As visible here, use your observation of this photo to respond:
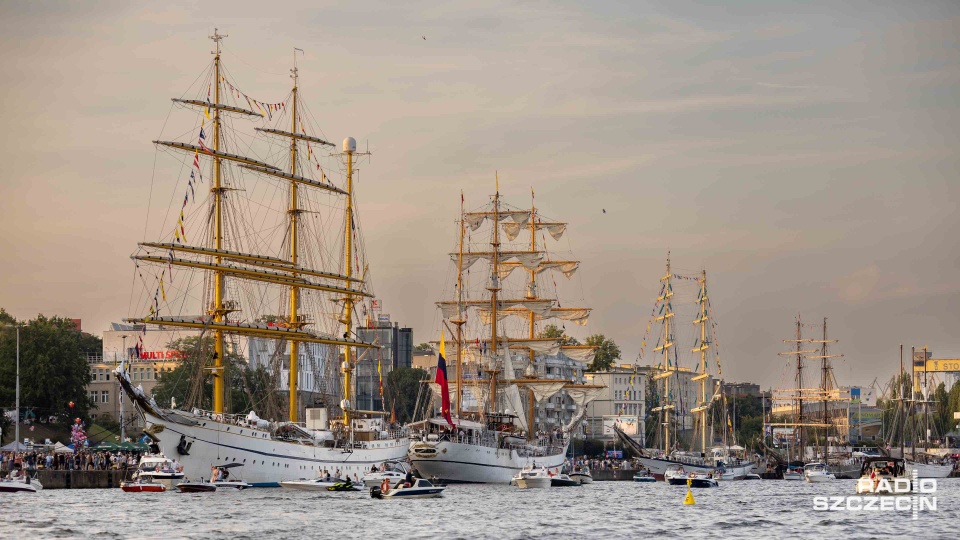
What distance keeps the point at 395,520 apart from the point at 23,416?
7709 centimetres

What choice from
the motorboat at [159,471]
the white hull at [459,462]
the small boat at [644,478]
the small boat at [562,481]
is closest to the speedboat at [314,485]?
the motorboat at [159,471]

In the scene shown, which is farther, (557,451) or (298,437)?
(557,451)

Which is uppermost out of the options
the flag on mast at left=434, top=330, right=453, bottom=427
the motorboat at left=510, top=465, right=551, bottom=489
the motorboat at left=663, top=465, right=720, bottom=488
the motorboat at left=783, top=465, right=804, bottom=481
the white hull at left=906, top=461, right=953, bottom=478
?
the flag on mast at left=434, top=330, right=453, bottom=427

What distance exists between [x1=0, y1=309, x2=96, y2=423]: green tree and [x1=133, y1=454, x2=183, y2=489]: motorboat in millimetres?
45150

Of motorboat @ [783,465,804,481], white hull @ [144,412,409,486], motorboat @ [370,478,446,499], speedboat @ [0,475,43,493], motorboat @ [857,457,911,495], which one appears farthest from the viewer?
motorboat @ [783,465,804,481]

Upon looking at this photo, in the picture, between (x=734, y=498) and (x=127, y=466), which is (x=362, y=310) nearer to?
(x=127, y=466)

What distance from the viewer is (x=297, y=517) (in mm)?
66688

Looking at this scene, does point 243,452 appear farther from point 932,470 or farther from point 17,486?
point 932,470

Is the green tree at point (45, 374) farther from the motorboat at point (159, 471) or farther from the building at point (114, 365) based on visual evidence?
the motorboat at point (159, 471)

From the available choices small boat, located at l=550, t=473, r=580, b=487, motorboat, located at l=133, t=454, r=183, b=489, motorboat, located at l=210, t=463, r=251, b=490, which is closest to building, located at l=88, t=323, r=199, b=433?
small boat, located at l=550, t=473, r=580, b=487

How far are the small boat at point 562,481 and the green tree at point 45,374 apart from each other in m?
46.3

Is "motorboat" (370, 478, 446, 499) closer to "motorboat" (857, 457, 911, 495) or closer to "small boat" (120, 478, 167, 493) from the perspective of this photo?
"small boat" (120, 478, 167, 493)

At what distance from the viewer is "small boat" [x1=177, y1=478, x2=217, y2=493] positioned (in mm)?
84875

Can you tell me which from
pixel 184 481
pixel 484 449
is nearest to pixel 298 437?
pixel 184 481
